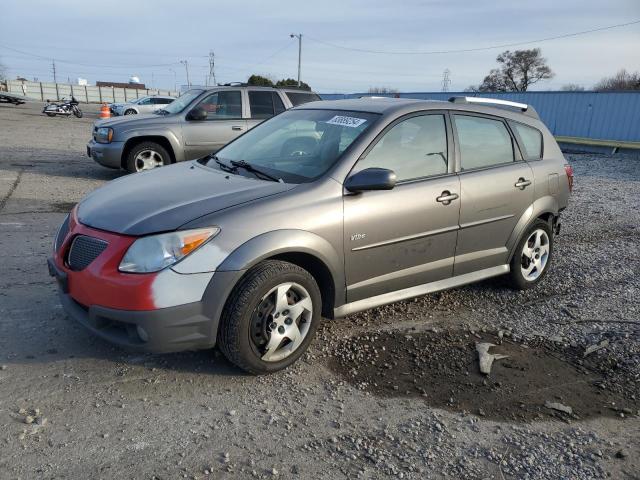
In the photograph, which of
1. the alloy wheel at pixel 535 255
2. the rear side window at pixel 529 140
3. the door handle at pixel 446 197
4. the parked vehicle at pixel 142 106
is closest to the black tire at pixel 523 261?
the alloy wheel at pixel 535 255

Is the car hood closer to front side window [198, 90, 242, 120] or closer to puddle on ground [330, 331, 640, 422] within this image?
puddle on ground [330, 331, 640, 422]

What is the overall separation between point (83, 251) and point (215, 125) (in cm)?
690

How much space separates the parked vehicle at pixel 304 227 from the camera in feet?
9.80

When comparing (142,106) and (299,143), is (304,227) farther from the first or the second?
(142,106)

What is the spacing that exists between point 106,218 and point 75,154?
37.9ft

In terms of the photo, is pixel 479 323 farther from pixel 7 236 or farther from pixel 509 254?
pixel 7 236

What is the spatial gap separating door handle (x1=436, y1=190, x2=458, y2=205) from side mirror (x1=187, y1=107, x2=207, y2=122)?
6.55 metres

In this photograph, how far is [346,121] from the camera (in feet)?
13.2

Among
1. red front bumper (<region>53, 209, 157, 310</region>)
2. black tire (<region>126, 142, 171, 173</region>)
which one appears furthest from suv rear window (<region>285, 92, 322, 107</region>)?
red front bumper (<region>53, 209, 157, 310</region>)

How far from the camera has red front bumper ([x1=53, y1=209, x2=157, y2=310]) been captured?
9.50 feet

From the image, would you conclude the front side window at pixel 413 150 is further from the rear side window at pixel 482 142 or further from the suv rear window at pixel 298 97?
the suv rear window at pixel 298 97

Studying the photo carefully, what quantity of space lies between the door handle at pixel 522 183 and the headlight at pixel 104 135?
725cm

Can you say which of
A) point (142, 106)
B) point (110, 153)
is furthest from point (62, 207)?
point (142, 106)

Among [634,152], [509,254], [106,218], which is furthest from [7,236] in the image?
[634,152]
